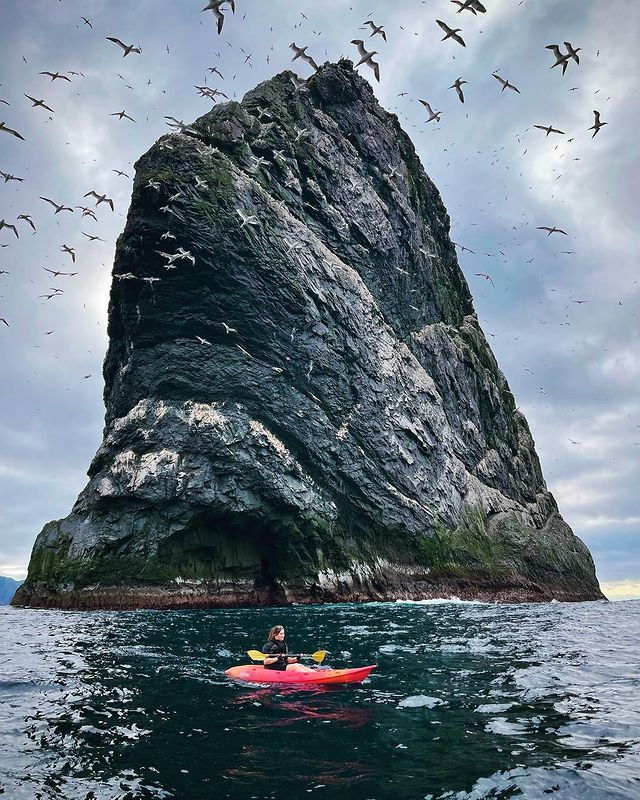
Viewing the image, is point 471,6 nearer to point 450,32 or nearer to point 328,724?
point 450,32

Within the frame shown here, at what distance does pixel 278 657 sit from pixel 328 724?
185 inches

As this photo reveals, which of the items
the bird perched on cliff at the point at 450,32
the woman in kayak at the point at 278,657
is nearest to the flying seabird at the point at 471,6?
the bird perched on cliff at the point at 450,32

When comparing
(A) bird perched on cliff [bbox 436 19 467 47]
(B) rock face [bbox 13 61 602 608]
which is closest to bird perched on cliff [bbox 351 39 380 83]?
(A) bird perched on cliff [bbox 436 19 467 47]

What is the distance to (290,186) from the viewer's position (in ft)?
177

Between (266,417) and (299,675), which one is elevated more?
(266,417)

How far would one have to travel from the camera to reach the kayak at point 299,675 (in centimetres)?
1355

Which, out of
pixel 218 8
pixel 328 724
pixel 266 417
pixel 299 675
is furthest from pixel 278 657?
pixel 266 417

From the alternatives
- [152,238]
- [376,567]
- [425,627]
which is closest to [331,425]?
[376,567]

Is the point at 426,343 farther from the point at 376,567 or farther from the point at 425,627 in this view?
the point at 425,627

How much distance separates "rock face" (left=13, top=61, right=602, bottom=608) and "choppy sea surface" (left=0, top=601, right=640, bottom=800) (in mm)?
23140

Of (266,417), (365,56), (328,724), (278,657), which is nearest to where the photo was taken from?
(328,724)

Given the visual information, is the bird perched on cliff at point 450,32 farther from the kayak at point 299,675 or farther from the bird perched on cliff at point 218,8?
the kayak at point 299,675

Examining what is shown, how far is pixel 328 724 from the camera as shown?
10266 millimetres

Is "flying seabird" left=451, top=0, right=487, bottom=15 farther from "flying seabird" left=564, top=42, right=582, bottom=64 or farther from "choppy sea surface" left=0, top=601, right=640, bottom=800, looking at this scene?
"choppy sea surface" left=0, top=601, right=640, bottom=800
